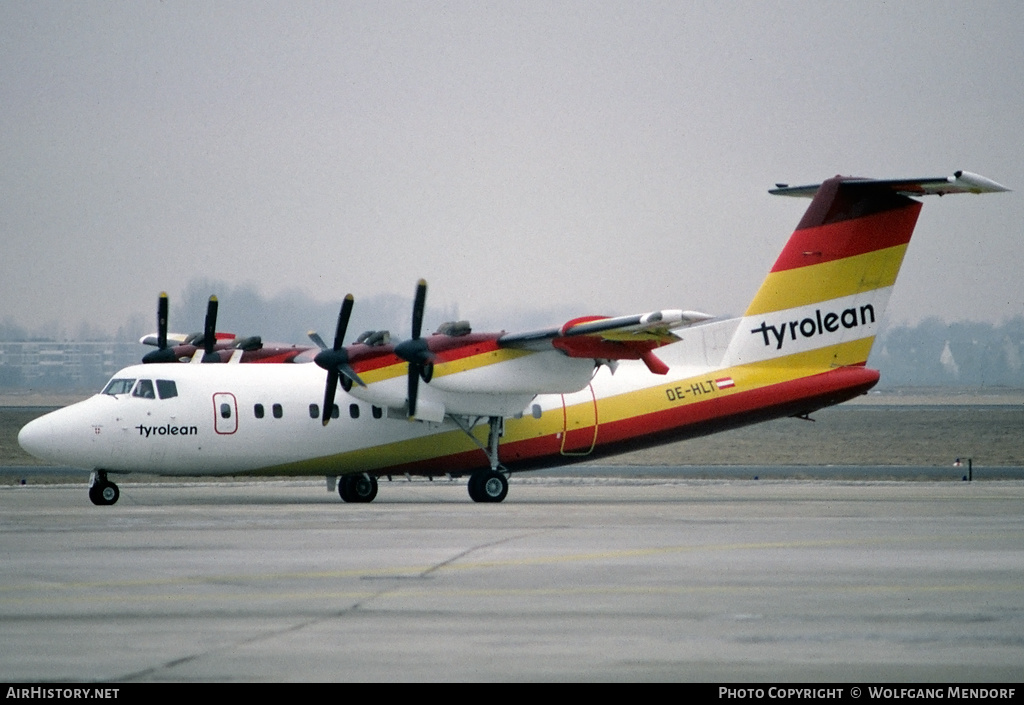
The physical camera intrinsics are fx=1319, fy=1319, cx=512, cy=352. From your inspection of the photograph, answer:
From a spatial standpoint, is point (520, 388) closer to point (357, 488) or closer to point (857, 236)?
point (357, 488)

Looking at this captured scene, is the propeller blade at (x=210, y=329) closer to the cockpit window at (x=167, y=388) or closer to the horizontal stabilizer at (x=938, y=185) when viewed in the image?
the cockpit window at (x=167, y=388)

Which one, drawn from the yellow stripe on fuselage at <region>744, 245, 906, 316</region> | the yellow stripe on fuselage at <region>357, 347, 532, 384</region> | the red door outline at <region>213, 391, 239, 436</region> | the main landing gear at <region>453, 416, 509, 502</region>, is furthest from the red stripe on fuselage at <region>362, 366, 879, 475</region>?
the red door outline at <region>213, 391, 239, 436</region>

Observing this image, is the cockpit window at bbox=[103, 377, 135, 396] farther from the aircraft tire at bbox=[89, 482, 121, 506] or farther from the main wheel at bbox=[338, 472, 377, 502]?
the main wheel at bbox=[338, 472, 377, 502]

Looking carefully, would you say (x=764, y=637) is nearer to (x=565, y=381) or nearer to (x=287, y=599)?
(x=287, y=599)

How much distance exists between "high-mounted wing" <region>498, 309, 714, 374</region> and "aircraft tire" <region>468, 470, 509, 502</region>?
3.10 meters

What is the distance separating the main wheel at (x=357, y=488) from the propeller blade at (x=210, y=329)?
483 cm

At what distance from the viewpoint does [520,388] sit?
94.4 feet

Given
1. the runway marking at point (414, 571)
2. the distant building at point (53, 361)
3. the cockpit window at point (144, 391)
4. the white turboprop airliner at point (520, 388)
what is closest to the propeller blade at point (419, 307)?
the white turboprop airliner at point (520, 388)

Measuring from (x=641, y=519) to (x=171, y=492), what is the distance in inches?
563

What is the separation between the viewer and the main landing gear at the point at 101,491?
90.1 feet

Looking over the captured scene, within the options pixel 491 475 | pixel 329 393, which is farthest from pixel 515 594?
pixel 491 475

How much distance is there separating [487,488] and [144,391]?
772 centimetres

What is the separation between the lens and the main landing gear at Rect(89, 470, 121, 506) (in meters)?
27.5
